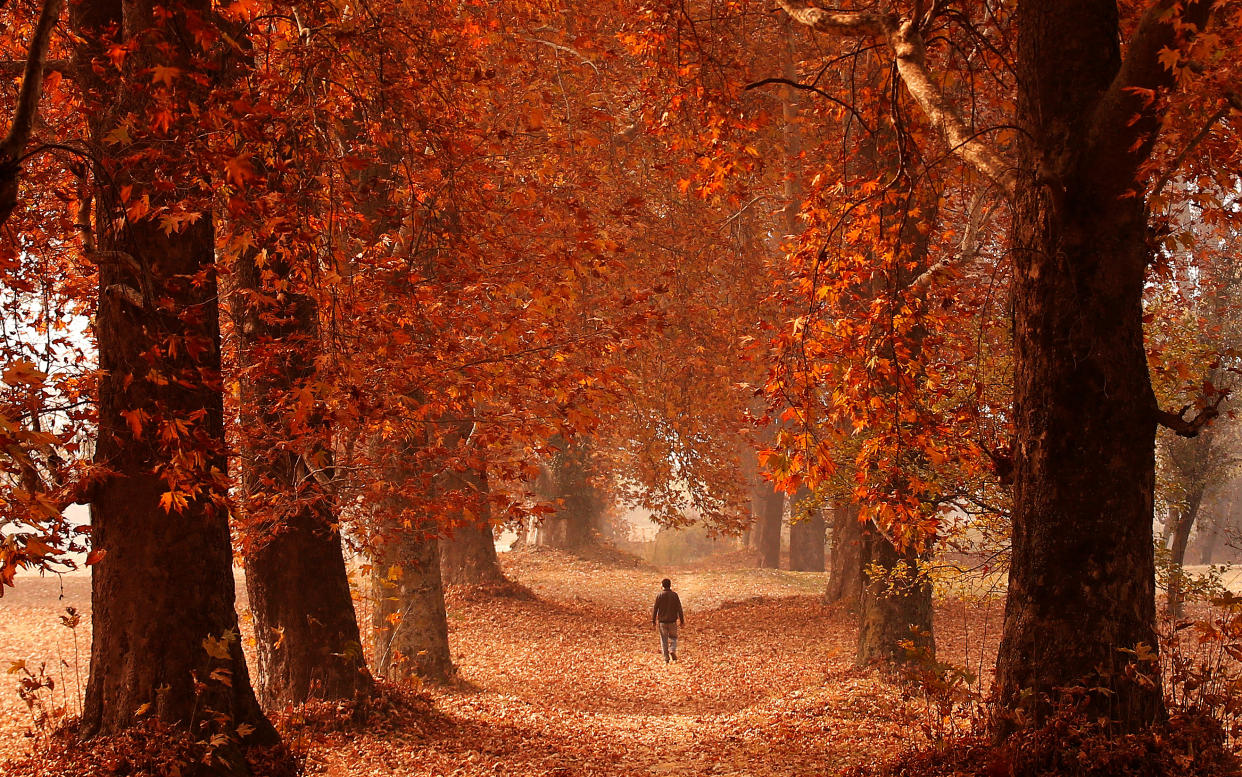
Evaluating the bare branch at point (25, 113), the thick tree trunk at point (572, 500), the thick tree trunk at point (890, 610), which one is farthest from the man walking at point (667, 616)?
the bare branch at point (25, 113)

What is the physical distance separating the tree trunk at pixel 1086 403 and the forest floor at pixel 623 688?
1.33 metres

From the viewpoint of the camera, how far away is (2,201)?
439cm

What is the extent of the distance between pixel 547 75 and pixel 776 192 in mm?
8646

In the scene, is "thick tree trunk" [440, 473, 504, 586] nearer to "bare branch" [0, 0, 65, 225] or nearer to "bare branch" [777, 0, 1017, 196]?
"bare branch" [777, 0, 1017, 196]

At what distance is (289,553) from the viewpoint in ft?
27.7

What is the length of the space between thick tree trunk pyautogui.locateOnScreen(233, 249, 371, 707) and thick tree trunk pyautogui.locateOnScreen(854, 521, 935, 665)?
6680 millimetres

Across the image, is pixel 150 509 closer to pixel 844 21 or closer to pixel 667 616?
pixel 844 21

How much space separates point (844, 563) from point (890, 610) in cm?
762

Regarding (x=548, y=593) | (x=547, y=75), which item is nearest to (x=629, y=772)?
(x=547, y=75)

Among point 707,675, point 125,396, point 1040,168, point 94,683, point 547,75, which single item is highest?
point 547,75

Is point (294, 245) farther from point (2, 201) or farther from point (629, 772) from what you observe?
point (629, 772)

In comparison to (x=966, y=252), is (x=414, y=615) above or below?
below

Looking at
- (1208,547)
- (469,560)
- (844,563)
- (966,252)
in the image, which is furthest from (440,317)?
(1208,547)

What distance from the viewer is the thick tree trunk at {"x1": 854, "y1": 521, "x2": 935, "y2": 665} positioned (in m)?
12.0
